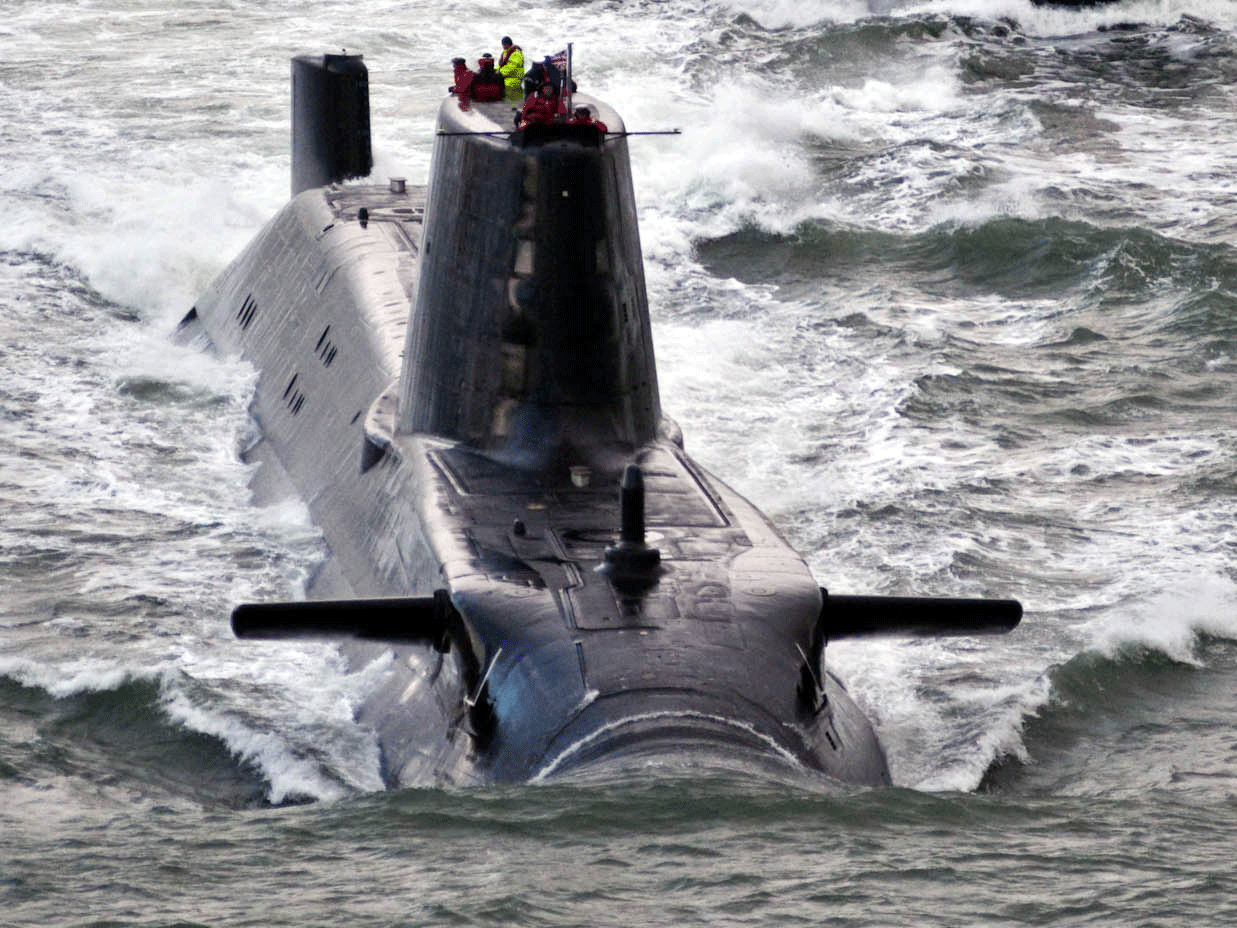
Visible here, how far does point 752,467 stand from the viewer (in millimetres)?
18359

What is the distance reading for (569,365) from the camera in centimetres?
1262

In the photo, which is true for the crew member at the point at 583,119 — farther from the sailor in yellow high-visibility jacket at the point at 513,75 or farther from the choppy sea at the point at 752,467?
the choppy sea at the point at 752,467

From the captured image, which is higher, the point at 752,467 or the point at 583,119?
the point at 583,119

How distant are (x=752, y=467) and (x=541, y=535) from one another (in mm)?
6802

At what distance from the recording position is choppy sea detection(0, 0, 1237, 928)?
9.22m

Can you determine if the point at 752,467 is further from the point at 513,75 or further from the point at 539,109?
the point at 539,109

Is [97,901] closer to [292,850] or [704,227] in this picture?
[292,850]

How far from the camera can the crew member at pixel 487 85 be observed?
45.8ft

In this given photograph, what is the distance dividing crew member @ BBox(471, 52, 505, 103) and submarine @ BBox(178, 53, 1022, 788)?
202 mm

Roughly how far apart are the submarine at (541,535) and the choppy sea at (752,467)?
1.58ft

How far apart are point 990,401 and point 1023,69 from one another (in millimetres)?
18370

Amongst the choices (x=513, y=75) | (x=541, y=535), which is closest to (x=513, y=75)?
(x=513, y=75)

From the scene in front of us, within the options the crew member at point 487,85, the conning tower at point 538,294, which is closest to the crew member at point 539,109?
the conning tower at point 538,294

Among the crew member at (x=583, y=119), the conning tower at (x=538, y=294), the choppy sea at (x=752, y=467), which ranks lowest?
the choppy sea at (x=752, y=467)
